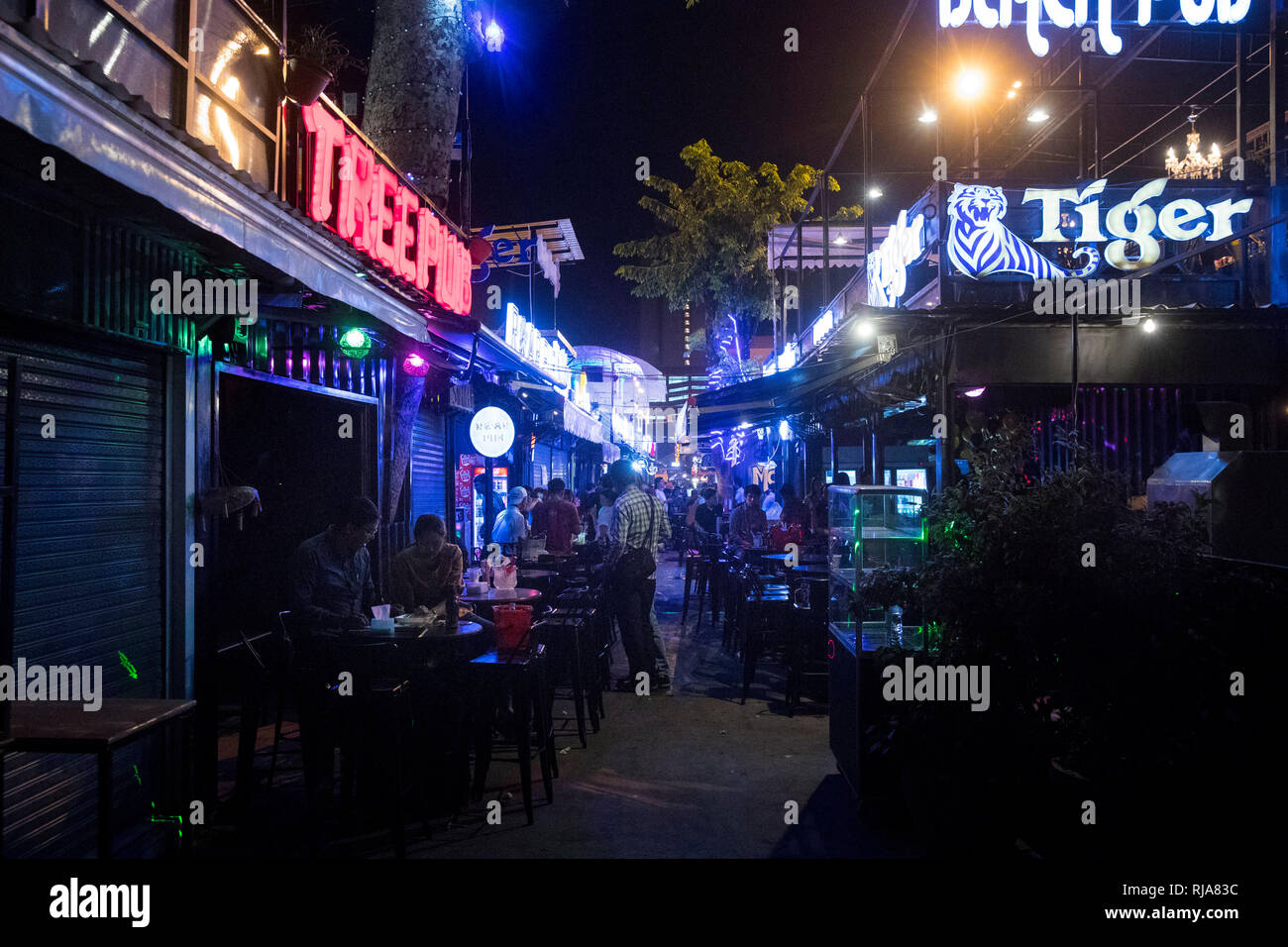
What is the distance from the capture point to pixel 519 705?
16.4 ft

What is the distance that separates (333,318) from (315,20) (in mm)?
6889

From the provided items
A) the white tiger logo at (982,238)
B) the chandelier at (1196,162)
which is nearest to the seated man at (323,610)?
the white tiger logo at (982,238)

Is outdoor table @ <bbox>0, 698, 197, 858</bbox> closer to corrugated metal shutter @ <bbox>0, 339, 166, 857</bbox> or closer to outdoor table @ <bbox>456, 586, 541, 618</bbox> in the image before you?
corrugated metal shutter @ <bbox>0, 339, 166, 857</bbox>

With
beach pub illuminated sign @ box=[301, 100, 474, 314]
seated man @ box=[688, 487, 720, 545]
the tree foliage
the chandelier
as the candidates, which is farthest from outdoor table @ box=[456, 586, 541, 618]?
the tree foliage

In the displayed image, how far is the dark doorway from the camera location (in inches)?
312

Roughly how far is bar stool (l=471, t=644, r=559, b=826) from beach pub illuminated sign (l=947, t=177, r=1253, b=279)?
7251mm

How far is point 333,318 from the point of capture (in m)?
6.01

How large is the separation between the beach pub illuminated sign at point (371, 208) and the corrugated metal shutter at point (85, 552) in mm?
2872

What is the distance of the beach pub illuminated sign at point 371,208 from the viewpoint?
7.06 meters

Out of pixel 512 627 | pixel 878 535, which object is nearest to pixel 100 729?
pixel 512 627
